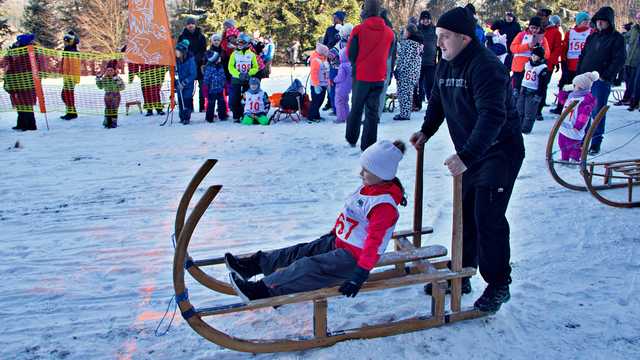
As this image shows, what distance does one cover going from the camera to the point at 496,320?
3449mm

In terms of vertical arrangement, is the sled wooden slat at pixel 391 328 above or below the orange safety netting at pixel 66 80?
below

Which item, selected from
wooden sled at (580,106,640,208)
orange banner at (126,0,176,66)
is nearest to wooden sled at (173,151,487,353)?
wooden sled at (580,106,640,208)

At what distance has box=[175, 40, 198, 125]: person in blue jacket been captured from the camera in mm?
11094

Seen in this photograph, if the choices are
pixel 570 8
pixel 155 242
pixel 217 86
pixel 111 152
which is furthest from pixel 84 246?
pixel 570 8

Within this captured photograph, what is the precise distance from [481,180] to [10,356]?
2804 mm

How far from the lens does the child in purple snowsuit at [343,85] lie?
397 inches

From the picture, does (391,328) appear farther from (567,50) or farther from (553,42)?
(567,50)

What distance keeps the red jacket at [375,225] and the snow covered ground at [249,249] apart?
501 mm

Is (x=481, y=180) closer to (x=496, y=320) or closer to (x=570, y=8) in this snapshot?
(x=496, y=320)

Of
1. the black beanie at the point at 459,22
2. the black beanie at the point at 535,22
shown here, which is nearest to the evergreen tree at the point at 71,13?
the black beanie at the point at 535,22

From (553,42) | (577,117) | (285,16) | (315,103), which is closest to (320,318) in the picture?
(577,117)

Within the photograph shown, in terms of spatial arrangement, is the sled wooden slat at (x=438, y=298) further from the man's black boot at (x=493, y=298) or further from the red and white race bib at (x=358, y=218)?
the red and white race bib at (x=358, y=218)

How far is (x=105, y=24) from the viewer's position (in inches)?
1246

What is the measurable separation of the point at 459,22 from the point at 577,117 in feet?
14.9
